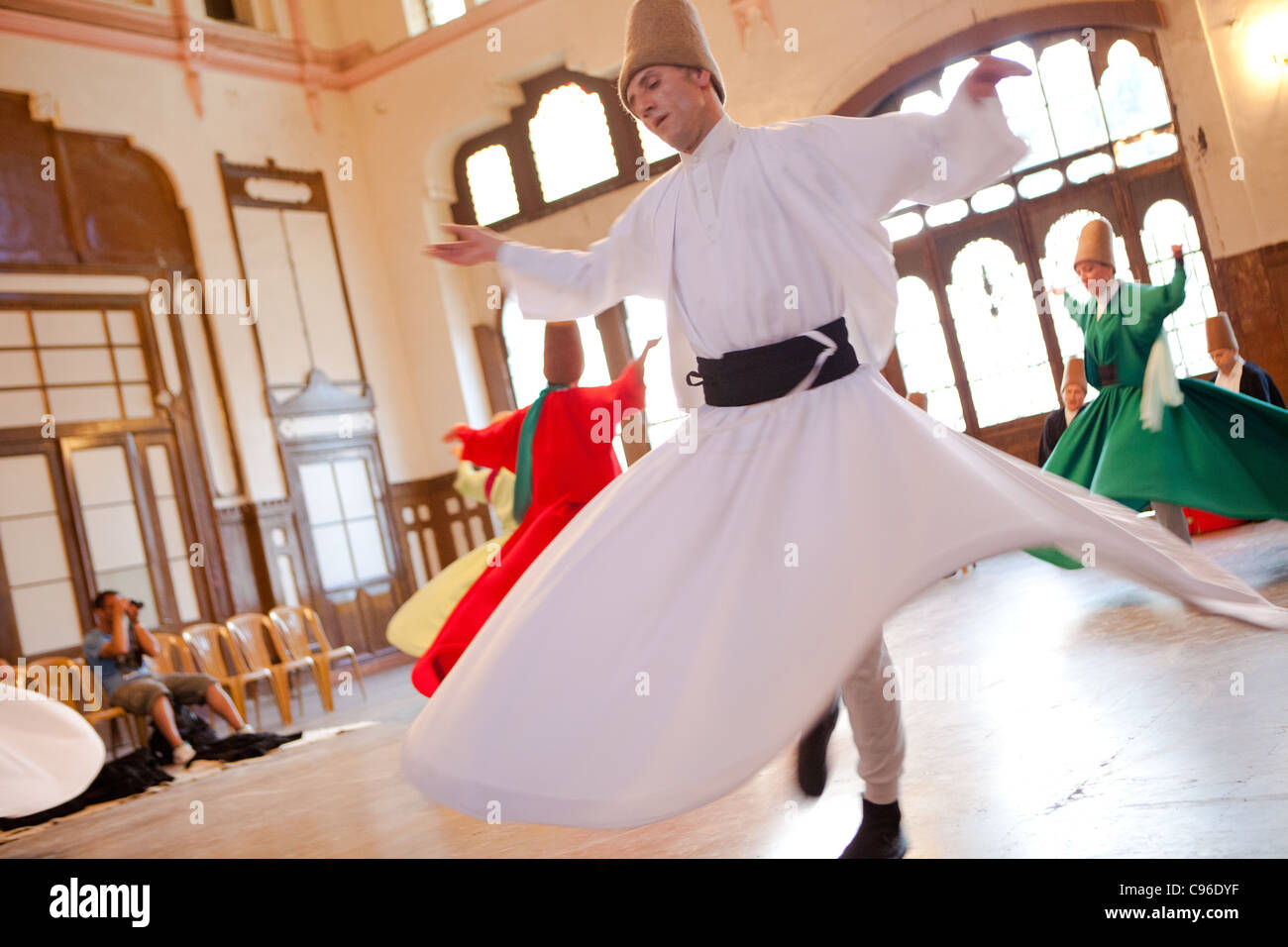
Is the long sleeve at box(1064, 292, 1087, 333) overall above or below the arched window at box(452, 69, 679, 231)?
below

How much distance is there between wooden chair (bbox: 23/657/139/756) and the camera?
6605mm

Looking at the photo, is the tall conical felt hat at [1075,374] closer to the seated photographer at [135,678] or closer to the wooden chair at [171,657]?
the seated photographer at [135,678]

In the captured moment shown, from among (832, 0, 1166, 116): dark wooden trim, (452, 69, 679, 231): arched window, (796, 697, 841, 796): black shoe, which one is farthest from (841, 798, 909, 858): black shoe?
(452, 69, 679, 231): arched window

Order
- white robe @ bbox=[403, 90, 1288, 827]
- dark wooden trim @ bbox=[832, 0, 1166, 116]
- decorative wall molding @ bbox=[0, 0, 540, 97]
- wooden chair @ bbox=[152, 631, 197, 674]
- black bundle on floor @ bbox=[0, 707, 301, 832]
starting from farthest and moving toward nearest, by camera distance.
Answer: decorative wall molding @ bbox=[0, 0, 540, 97] < dark wooden trim @ bbox=[832, 0, 1166, 116] < wooden chair @ bbox=[152, 631, 197, 674] < black bundle on floor @ bbox=[0, 707, 301, 832] < white robe @ bbox=[403, 90, 1288, 827]

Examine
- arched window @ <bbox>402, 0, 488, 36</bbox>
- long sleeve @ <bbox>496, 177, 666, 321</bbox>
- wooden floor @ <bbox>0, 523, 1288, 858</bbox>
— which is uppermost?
arched window @ <bbox>402, 0, 488, 36</bbox>

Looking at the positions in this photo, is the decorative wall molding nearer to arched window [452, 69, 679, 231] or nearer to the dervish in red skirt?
arched window [452, 69, 679, 231]

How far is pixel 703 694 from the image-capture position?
1789 mm

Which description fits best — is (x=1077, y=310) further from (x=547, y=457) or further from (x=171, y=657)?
(x=171, y=657)

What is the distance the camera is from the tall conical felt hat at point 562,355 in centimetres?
461

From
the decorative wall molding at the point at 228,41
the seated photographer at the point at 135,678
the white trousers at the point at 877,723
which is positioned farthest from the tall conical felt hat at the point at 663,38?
the decorative wall molding at the point at 228,41

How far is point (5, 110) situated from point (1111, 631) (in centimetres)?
860

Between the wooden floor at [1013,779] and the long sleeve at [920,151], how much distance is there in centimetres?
116

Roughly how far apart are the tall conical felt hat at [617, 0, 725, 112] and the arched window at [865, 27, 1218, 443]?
6.39m
